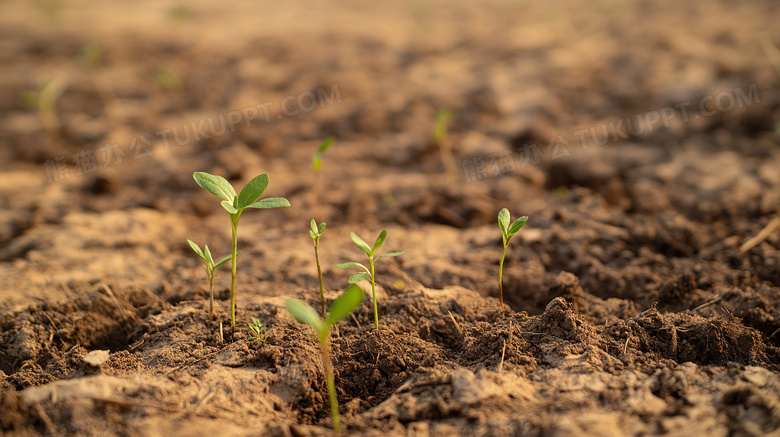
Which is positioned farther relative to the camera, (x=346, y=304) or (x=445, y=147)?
(x=445, y=147)

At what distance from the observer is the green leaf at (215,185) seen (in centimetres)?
162

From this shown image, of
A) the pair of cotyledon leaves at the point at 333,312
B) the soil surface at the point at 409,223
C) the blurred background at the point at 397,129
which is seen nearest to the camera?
the pair of cotyledon leaves at the point at 333,312

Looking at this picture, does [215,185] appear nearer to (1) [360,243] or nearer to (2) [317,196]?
(1) [360,243]

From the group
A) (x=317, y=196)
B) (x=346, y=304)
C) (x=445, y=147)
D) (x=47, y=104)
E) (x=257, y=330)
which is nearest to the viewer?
(x=346, y=304)

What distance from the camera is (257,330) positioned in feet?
5.73

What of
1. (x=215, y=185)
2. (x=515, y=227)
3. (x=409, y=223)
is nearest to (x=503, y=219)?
(x=515, y=227)

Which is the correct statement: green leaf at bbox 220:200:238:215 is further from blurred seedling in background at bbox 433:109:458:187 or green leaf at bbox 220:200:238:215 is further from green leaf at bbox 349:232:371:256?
blurred seedling in background at bbox 433:109:458:187

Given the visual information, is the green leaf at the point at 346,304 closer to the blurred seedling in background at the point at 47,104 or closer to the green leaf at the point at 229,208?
the green leaf at the point at 229,208

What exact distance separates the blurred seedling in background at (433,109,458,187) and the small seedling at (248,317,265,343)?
5.51ft

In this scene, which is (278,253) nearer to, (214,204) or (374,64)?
(214,204)

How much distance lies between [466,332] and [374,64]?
3.43 meters

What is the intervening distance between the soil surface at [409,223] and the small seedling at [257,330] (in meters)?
0.04

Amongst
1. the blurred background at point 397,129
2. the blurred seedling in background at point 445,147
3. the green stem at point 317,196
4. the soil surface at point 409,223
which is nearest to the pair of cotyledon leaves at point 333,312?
the soil surface at point 409,223

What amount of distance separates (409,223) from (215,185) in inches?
50.3
